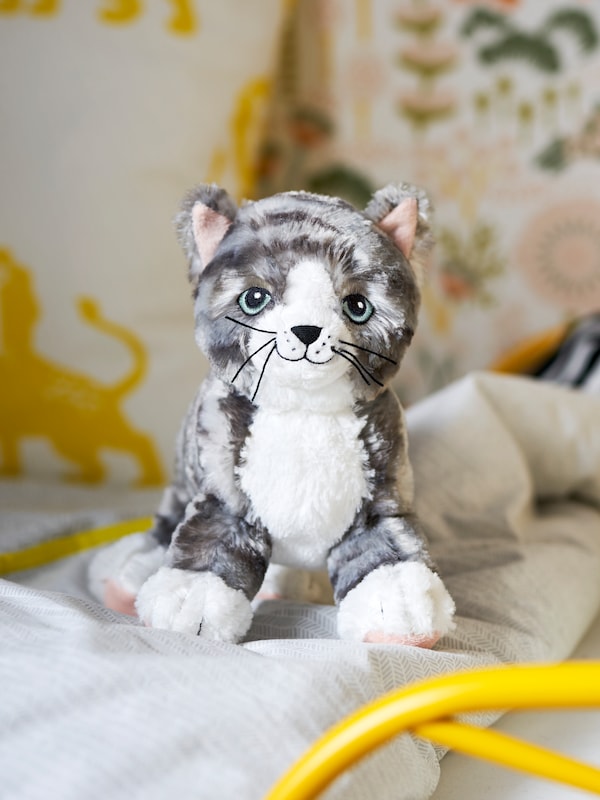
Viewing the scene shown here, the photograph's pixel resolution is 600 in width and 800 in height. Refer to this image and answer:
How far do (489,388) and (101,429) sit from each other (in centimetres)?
54

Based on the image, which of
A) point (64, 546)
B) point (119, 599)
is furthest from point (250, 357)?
point (64, 546)

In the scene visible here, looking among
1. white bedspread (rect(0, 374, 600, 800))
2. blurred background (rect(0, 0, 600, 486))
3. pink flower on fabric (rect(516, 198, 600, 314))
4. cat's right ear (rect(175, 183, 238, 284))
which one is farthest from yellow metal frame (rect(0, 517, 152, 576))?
pink flower on fabric (rect(516, 198, 600, 314))

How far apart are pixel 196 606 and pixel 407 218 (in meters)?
0.32

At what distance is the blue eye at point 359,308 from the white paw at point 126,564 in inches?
10.1

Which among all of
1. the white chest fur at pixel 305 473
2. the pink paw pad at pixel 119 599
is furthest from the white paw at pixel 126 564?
the white chest fur at pixel 305 473

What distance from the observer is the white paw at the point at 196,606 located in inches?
22.9

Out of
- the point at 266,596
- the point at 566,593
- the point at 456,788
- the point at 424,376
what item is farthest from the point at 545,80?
the point at 456,788

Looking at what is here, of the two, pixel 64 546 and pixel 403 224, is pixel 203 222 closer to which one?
pixel 403 224

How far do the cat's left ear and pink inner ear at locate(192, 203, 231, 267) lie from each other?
0.11 m

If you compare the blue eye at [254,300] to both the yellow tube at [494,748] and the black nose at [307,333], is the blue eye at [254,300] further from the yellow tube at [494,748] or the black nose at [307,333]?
the yellow tube at [494,748]

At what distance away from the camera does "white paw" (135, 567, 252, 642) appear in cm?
58

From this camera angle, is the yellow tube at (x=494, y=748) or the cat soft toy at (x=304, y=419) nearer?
the yellow tube at (x=494, y=748)

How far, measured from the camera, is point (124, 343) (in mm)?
1209

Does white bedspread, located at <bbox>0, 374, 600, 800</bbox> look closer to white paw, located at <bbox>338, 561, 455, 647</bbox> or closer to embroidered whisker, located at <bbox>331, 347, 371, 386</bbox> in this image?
white paw, located at <bbox>338, 561, 455, 647</bbox>
